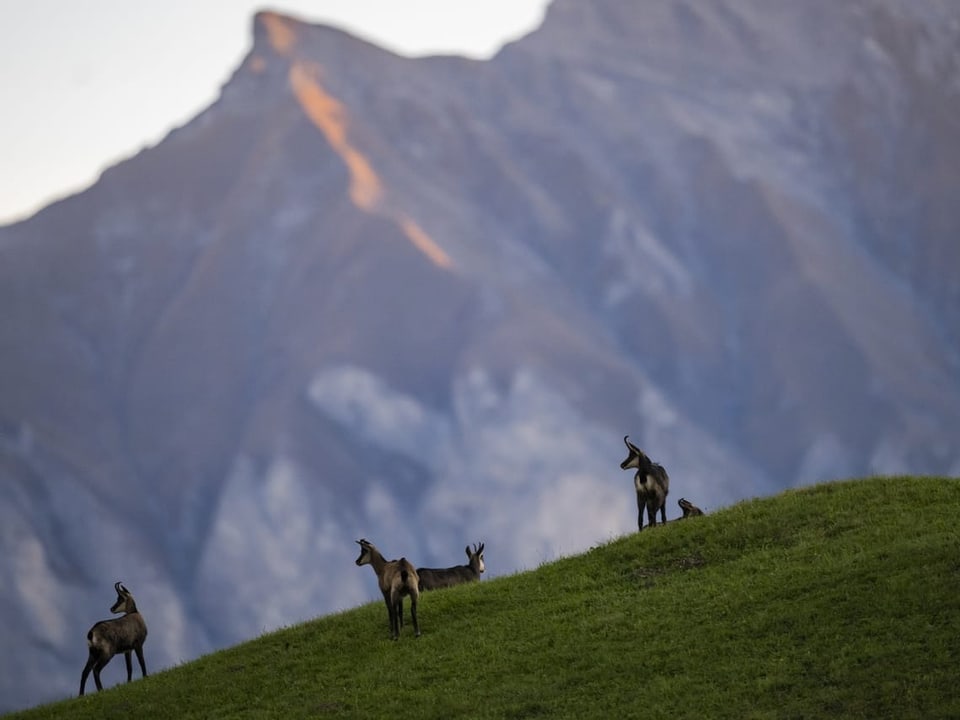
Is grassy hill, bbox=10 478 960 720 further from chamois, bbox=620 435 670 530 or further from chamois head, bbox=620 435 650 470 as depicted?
chamois head, bbox=620 435 650 470

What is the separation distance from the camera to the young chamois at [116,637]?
37531 millimetres

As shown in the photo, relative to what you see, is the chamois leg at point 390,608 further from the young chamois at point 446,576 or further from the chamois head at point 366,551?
the young chamois at point 446,576

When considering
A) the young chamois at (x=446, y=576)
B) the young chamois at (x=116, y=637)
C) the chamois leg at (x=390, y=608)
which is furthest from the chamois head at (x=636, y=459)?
the young chamois at (x=116, y=637)

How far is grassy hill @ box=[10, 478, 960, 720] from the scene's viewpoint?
96.0ft

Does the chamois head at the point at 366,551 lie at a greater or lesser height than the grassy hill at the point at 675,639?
greater

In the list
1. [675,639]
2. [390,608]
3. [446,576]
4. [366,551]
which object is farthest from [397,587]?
[446,576]

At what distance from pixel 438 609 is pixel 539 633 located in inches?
153

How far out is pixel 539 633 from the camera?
113 ft

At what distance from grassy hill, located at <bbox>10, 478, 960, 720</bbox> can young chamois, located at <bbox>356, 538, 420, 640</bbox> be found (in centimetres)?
41

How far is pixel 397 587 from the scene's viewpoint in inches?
1357

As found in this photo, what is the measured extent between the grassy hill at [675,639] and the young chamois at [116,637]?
2.69ft

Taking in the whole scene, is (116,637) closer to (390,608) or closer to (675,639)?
(390,608)

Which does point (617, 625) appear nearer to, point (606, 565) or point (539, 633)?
point (539, 633)

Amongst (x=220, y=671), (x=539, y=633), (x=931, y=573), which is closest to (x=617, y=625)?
(x=539, y=633)
